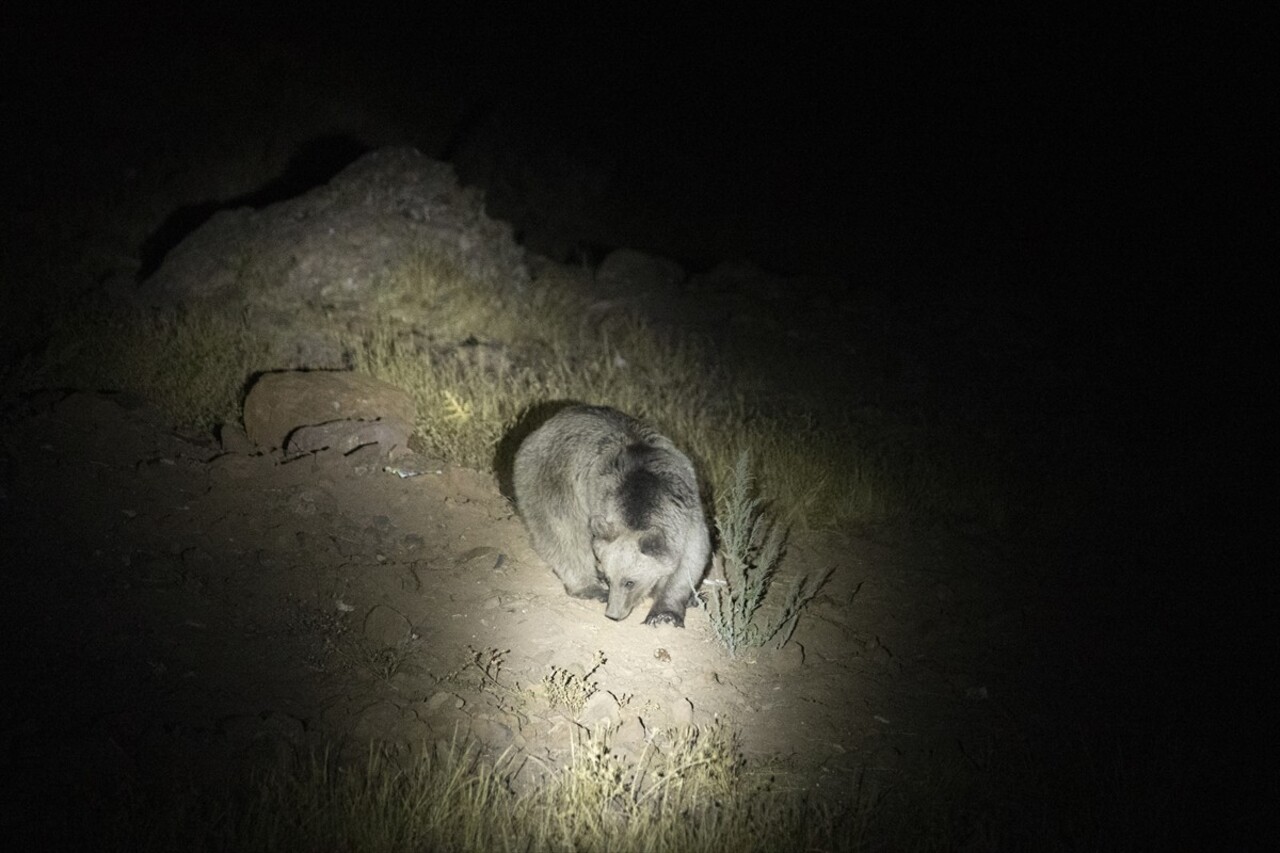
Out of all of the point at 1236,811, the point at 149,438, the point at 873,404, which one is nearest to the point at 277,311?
the point at 149,438

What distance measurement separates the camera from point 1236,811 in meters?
4.45

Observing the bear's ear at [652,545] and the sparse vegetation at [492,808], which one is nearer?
the sparse vegetation at [492,808]

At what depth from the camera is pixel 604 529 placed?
4.96 m

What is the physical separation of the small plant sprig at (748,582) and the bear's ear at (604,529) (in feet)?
2.26

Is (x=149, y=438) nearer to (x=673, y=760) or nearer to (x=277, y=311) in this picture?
(x=277, y=311)

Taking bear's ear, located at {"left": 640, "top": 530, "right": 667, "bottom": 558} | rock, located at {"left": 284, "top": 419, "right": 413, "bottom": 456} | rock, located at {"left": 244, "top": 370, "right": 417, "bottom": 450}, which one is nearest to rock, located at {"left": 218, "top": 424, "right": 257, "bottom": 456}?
rock, located at {"left": 244, "top": 370, "right": 417, "bottom": 450}

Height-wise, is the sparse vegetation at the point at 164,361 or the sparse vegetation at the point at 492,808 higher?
the sparse vegetation at the point at 164,361

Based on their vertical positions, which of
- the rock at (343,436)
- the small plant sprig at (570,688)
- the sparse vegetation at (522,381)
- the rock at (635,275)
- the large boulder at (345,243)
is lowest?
the small plant sprig at (570,688)

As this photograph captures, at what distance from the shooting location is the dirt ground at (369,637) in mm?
4270

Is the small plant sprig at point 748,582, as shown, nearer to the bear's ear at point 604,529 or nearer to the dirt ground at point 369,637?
the dirt ground at point 369,637

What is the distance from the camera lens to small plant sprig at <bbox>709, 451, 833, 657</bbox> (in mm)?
5094

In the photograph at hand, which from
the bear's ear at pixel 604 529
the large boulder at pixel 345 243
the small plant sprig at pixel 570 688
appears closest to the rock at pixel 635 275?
the large boulder at pixel 345 243

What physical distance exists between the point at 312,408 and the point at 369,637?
2226 millimetres

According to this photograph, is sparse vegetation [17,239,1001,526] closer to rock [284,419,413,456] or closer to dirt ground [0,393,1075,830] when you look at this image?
rock [284,419,413,456]
